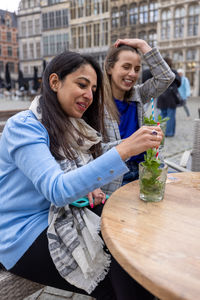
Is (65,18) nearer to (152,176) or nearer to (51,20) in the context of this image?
(51,20)

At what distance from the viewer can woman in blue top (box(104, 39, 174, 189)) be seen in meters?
1.96

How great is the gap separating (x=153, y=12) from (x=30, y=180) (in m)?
27.7

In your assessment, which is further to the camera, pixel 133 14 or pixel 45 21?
pixel 45 21

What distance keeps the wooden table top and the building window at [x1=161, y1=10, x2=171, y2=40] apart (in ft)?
83.2

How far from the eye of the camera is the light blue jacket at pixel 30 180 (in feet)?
3.00

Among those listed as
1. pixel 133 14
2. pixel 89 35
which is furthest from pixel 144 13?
pixel 89 35

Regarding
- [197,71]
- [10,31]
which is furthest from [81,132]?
[10,31]

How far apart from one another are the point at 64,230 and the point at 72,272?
150 millimetres

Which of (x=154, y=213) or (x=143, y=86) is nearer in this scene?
(x=154, y=213)

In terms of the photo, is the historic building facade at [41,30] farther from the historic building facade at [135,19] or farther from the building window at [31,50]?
the historic building facade at [135,19]

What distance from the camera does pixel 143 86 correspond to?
2.25 metres

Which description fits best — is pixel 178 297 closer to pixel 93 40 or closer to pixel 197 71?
pixel 197 71

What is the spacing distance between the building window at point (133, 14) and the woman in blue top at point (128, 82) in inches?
1064

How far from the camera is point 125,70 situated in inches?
79.3
